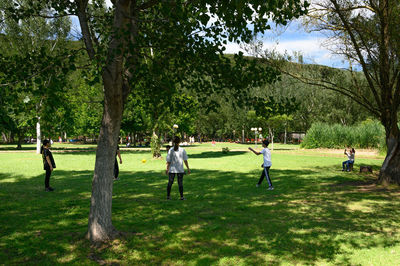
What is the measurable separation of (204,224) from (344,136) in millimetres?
37931

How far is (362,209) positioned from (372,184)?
5475 mm

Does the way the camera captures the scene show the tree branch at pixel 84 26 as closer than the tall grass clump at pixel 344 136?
Yes

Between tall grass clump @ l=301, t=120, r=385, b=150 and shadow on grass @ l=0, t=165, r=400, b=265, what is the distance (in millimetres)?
30285

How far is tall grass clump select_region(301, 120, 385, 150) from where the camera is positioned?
127ft

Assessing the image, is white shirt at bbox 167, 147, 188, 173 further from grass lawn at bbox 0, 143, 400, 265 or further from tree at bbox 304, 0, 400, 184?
tree at bbox 304, 0, 400, 184

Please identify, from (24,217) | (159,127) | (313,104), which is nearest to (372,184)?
(24,217)

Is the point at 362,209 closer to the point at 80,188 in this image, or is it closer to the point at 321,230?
the point at 321,230

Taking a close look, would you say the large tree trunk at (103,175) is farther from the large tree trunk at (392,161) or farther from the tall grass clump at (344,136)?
the tall grass clump at (344,136)

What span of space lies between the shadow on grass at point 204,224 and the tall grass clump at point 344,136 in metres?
30.3

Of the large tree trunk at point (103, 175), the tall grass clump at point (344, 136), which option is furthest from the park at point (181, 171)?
the tall grass clump at point (344, 136)

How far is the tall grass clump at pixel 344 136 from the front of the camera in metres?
38.8

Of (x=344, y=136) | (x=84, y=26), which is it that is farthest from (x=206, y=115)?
(x=84, y=26)

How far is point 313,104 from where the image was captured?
229ft

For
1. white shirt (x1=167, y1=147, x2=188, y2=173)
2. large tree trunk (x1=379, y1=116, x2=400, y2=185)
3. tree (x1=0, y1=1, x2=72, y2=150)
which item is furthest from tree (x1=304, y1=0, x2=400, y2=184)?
tree (x1=0, y1=1, x2=72, y2=150)
